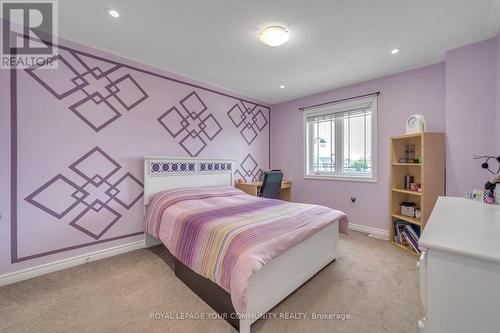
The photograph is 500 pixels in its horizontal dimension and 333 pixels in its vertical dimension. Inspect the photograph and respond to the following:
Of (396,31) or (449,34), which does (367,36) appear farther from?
(449,34)

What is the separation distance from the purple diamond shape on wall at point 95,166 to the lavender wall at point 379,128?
318 cm

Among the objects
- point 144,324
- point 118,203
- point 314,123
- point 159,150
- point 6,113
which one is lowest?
point 144,324

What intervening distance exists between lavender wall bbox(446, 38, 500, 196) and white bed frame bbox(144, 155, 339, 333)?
5.09 ft

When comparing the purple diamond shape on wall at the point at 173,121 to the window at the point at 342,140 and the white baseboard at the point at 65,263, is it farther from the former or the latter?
the window at the point at 342,140

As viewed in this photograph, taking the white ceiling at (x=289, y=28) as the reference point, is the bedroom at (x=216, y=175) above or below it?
below

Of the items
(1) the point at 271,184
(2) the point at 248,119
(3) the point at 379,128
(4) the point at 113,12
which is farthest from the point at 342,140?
(4) the point at 113,12

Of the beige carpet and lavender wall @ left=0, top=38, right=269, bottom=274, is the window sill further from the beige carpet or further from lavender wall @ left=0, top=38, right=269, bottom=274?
lavender wall @ left=0, top=38, right=269, bottom=274

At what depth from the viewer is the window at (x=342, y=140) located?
11.0 ft

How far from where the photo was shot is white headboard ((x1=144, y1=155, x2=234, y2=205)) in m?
2.74

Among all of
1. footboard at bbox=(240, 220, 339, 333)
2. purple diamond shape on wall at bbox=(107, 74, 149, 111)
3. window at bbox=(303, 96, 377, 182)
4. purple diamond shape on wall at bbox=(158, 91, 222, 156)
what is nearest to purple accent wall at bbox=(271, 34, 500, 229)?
window at bbox=(303, 96, 377, 182)

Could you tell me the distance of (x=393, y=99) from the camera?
3.06 metres

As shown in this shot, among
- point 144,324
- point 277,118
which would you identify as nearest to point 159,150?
point 144,324

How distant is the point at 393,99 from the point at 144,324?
12.9 feet

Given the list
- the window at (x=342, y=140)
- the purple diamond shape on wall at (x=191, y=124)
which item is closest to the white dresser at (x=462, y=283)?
the window at (x=342, y=140)
